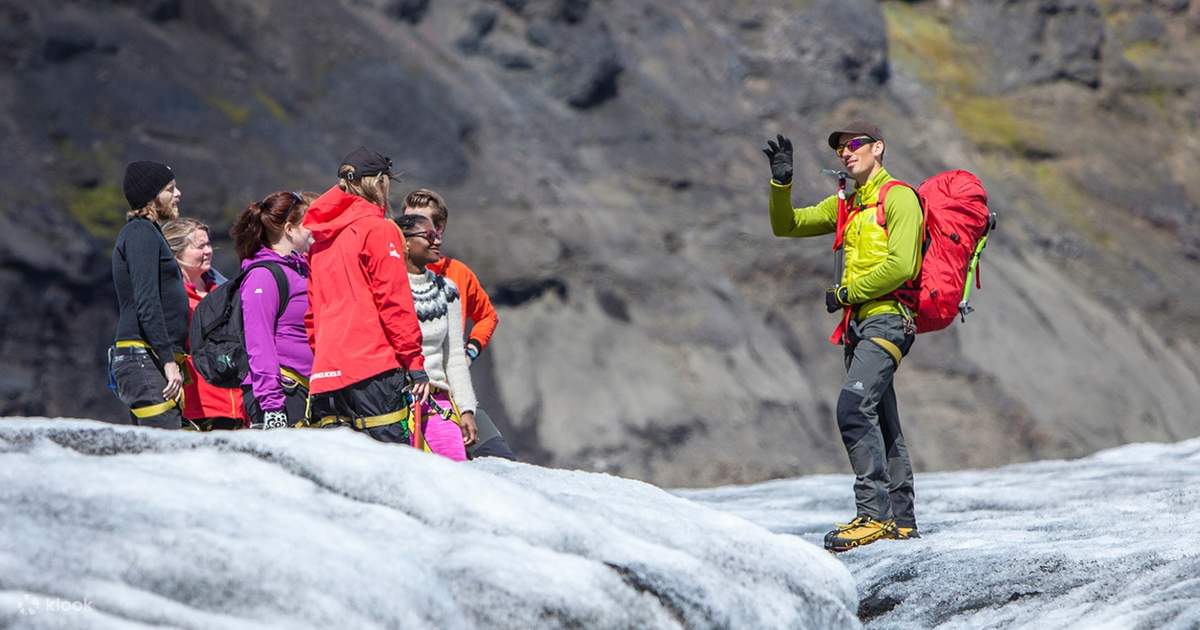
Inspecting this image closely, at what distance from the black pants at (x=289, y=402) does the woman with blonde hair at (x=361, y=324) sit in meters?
0.47

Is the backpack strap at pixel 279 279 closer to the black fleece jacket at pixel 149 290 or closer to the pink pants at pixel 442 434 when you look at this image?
the black fleece jacket at pixel 149 290

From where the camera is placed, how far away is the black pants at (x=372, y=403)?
20.6ft

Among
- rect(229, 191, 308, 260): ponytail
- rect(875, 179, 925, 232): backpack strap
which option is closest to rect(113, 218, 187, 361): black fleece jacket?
rect(229, 191, 308, 260): ponytail

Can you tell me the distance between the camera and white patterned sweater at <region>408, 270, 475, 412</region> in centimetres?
703

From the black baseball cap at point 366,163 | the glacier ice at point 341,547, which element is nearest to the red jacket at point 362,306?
the black baseball cap at point 366,163

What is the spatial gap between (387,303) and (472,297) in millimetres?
1814

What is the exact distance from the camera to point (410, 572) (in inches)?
173

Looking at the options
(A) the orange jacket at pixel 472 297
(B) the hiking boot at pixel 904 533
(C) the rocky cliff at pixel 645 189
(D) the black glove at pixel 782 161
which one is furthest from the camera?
(C) the rocky cliff at pixel 645 189

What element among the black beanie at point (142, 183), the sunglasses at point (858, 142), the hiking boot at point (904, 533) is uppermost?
the sunglasses at point (858, 142)

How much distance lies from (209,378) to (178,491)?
2.54 meters

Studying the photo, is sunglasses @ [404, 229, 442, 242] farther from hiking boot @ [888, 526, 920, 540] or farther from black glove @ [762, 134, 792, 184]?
hiking boot @ [888, 526, 920, 540]

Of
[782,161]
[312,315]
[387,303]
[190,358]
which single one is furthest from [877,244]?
[190,358]

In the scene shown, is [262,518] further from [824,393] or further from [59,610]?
[824,393]

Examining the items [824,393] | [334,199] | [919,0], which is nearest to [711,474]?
[824,393]
